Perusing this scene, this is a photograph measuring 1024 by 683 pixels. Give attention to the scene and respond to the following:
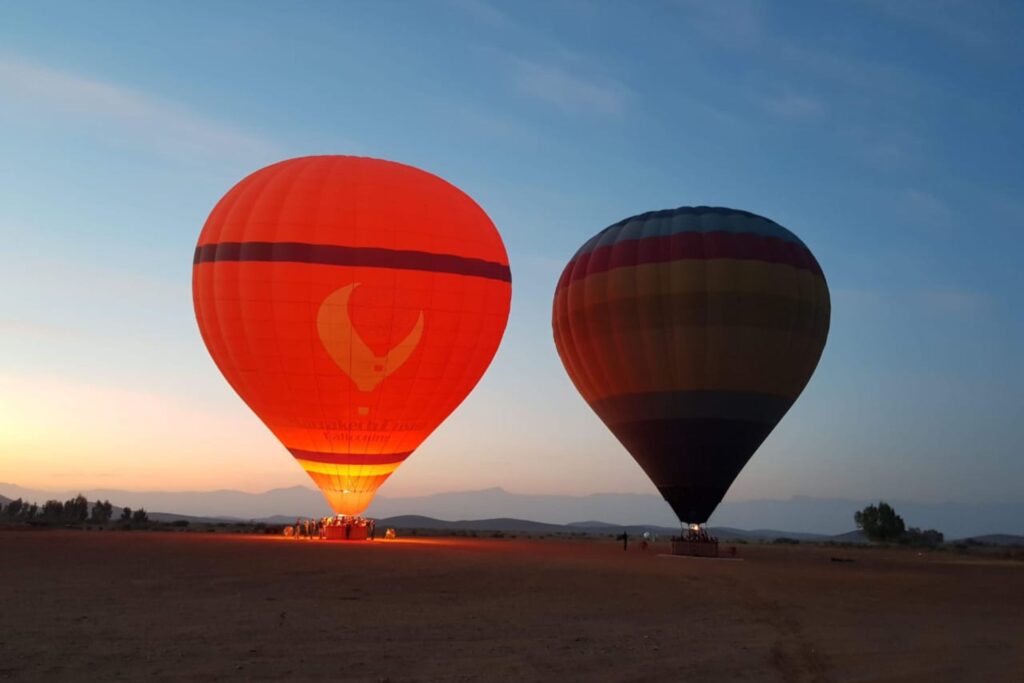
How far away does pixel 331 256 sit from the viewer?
81.4 ft

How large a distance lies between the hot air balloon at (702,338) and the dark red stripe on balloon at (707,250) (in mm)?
34

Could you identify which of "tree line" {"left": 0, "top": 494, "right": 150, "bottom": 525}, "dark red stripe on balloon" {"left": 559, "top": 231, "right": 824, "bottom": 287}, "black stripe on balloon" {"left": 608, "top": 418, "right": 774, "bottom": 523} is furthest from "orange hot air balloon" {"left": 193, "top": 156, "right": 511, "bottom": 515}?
"tree line" {"left": 0, "top": 494, "right": 150, "bottom": 525}

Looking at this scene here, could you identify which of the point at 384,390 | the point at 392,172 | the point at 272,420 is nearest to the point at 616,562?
the point at 384,390

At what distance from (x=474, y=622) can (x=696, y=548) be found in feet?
55.2

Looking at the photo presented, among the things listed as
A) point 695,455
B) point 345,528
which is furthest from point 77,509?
point 695,455

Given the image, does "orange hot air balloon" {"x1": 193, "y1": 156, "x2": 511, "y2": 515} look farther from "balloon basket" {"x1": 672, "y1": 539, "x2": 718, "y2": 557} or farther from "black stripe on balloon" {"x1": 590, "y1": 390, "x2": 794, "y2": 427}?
"balloon basket" {"x1": 672, "y1": 539, "x2": 718, "y2": 557}

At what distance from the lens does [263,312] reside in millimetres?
24844

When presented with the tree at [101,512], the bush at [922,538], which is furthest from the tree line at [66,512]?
the bush at [922,538]

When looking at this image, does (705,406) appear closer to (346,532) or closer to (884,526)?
(346,532)

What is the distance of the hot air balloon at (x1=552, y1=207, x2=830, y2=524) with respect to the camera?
25938 mm

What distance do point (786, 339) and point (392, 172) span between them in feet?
40.3

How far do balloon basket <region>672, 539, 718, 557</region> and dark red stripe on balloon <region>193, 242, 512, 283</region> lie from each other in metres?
10.7

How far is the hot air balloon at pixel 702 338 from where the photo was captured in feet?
85.1

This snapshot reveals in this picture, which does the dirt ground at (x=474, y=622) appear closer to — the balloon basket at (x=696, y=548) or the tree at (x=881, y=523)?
the balloon basket at (x=696, y=548)
